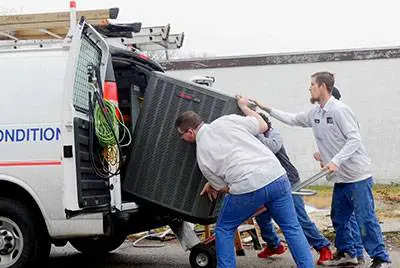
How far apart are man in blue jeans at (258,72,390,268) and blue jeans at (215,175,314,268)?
0.80 metres

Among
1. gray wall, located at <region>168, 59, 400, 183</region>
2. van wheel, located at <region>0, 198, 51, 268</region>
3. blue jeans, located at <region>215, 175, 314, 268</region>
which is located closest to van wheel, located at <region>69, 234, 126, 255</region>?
van wheel, located at <region>0, 198, 51, 268</region>

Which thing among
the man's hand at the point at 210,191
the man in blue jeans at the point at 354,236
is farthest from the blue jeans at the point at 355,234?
the man's hand at the point at 210,191

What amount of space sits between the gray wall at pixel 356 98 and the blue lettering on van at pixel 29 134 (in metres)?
8.39

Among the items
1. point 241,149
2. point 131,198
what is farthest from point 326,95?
point 131,198

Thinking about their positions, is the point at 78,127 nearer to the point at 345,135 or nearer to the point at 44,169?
the point at 44,169

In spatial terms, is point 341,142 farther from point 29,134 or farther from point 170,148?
point 29,134

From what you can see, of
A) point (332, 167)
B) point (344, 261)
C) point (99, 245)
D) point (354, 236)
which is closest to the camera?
point (332, 167)

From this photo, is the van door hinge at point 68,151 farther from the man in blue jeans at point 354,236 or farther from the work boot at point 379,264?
the work boot at point 379,264

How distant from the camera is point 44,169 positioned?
570 cm

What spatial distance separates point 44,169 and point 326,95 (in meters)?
2.81

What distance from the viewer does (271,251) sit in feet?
23.1

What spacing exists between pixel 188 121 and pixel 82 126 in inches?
35.3

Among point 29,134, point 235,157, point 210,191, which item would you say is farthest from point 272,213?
point 29,134

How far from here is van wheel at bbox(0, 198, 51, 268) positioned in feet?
19.0
